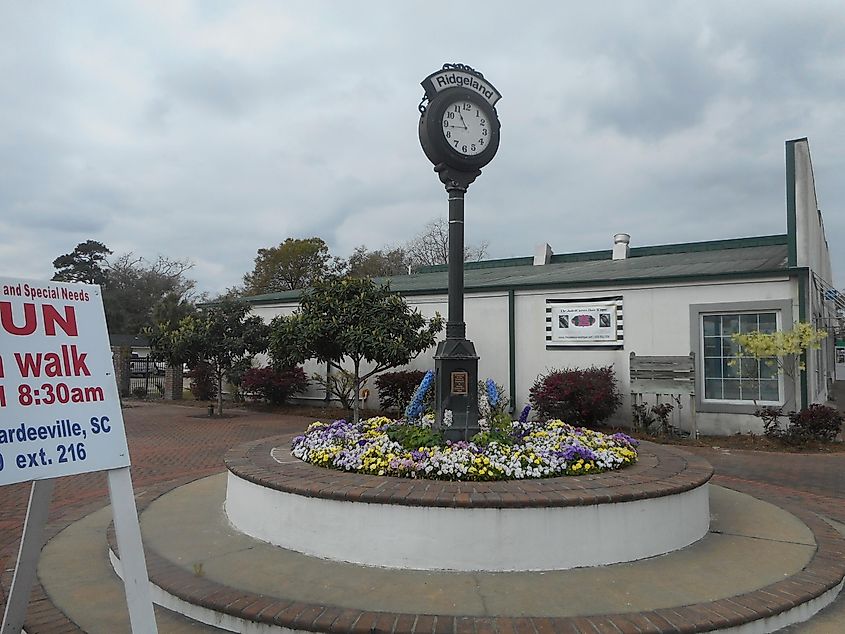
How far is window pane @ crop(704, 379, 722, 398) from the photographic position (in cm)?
1219

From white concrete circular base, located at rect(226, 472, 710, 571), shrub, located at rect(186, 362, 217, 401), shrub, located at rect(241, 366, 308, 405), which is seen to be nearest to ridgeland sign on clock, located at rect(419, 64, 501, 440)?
white concrete circular base, located at rect(226, 472, 710, 571)

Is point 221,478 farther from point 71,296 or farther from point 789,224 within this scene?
point 789,224

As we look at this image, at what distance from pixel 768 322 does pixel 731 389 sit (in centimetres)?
143

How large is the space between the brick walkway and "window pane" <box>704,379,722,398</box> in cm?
178

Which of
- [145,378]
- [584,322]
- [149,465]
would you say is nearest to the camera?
[149,465]

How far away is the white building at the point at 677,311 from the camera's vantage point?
11.8 meters

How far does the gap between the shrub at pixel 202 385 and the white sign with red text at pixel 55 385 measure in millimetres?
17242

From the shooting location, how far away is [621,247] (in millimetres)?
17625

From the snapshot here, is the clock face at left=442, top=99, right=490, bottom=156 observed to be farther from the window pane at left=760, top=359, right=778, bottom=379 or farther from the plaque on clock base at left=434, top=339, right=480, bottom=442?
the window pane at left=760, top=359, right=778, bottom=379

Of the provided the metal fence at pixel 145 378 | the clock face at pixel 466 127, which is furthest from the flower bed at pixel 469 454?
the metal fence at pixel 145 378

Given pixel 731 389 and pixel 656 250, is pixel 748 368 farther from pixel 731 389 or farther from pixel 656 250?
pixel 656 250

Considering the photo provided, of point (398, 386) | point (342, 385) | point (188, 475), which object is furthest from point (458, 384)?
point (342, 385)

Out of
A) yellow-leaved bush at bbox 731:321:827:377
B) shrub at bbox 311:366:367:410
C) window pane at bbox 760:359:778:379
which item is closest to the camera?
yellow-leaved bush at bbox 731:321:827:377

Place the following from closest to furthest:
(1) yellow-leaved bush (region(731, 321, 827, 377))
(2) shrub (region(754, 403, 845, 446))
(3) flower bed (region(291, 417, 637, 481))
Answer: (3) flower bed (region(291, 417, 637, 481)) < (1) yellow-leaved bush (region(731, 321, 827, 377)) < (2) shrub (region(754, 403, 845, 446))
